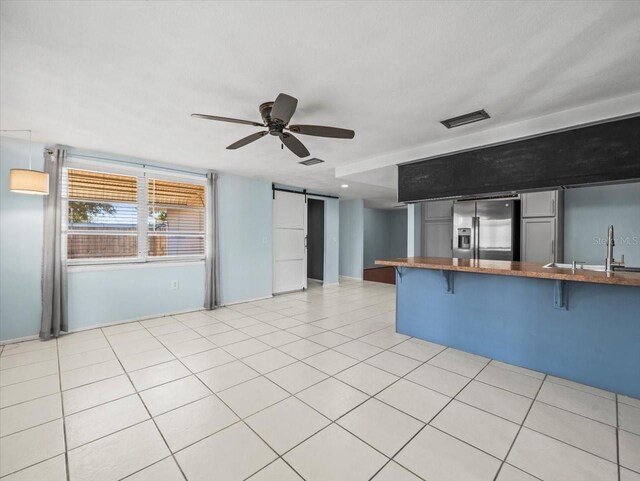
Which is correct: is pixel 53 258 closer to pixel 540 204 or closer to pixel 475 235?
pixel 475 235

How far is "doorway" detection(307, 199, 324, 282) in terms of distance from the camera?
7895 millimetres

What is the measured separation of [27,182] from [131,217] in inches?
51.7

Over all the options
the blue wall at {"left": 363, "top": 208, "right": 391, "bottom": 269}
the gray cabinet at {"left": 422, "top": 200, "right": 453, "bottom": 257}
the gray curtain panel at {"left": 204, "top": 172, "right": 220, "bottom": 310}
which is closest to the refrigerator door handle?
the gray cabinet at {"left": 422, "top": 200, "right": 453, "bottom": 257}

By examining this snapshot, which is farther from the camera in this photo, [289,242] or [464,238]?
[289,242]

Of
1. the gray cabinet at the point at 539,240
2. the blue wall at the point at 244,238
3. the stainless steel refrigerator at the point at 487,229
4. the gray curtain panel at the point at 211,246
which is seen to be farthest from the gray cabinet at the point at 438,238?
the gray curtain panel at the point at 211,246

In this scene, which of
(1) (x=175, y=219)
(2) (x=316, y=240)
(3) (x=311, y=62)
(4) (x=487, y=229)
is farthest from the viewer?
(2) (x=316, y=240)

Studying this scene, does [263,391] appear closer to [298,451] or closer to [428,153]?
[298,451]

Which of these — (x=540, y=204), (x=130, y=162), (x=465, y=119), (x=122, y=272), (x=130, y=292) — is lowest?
(x=130, y=292)

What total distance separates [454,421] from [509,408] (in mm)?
522

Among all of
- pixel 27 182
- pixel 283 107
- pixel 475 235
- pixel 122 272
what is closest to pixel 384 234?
pixel 475 235

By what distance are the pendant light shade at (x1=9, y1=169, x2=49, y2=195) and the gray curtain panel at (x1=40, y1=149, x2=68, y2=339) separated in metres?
0.45

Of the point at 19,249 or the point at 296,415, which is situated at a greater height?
the point at 19,249

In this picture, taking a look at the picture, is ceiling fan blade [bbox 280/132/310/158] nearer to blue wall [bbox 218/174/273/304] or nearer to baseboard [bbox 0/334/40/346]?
blue wall [bbox 218/174/273/304]

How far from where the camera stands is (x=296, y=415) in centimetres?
207
